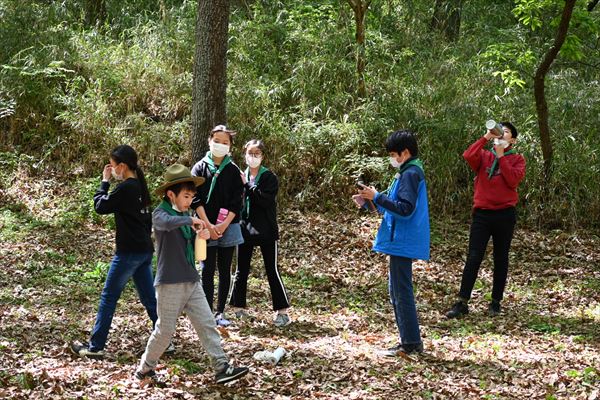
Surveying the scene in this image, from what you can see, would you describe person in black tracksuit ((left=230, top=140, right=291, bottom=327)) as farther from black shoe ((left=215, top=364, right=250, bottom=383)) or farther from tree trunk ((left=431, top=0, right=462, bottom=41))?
tree trunk ((left=431, top=0, right=462, bottom=41))

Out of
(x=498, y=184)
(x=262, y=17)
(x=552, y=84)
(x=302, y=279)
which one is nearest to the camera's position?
(x=498, y=184)

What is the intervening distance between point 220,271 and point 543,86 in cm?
676

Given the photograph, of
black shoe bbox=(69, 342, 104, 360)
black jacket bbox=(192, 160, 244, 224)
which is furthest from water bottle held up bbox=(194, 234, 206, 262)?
black jacket bbox=(192, 160, 244, 224)

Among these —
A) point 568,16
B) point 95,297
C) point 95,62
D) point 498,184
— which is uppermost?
point 568,16

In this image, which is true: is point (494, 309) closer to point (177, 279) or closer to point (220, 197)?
point (220, 197)

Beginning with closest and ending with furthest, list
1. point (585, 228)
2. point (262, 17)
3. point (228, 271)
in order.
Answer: point (228, 271) < point (585, 228) < point (262, 17)

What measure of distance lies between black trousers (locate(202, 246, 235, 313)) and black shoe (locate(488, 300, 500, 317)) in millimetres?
3251

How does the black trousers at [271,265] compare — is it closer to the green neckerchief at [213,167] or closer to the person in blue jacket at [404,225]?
the green neckerchief at [213,167]

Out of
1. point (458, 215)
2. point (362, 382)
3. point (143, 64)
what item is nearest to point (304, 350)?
point (362, 382)

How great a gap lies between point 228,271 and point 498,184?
10.6ft

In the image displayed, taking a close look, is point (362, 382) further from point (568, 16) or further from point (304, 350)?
point (568, 16)

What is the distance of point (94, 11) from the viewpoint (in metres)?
16.0

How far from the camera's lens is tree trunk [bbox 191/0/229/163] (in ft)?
32.8

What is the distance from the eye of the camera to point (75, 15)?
15977 mm
